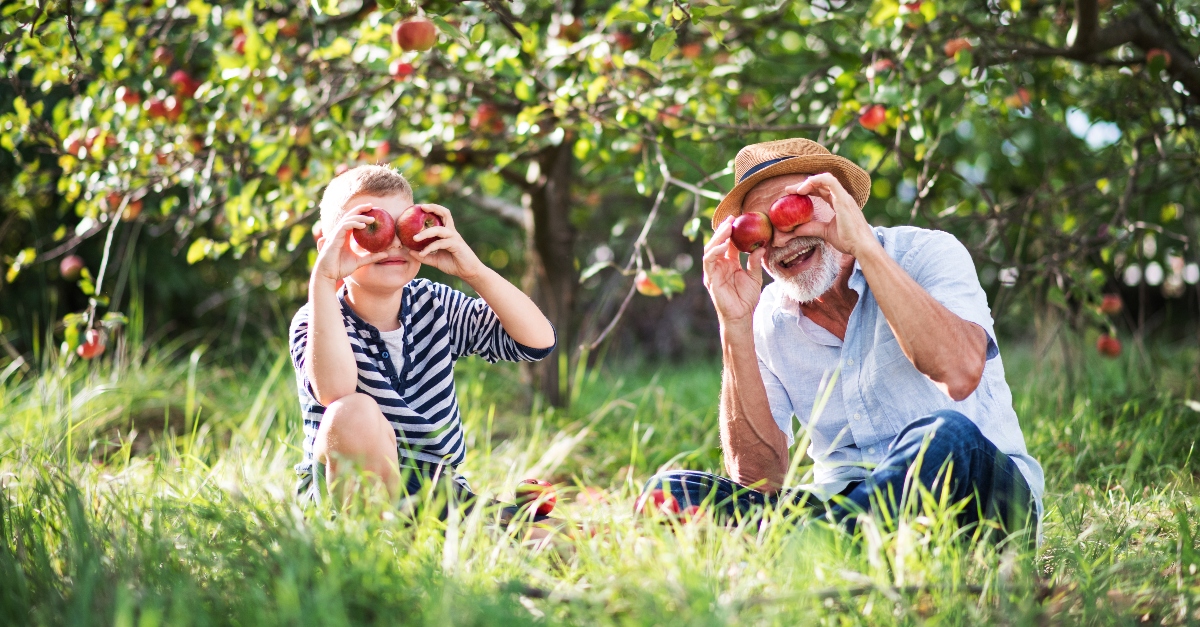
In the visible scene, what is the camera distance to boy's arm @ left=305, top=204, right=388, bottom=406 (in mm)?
2025

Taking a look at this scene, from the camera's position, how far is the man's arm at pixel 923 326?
198 cm

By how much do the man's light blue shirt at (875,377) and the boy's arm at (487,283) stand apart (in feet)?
2.14

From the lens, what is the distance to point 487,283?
2.18 meters

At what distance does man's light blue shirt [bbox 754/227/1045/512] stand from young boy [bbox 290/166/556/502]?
2.24ft

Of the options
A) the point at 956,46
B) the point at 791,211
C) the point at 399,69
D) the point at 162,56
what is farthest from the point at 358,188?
the point at 956,46

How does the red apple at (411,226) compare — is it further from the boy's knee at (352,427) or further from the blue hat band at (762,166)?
the blue hat band at (762,166)

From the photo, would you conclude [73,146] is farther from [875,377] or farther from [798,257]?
[875,377]

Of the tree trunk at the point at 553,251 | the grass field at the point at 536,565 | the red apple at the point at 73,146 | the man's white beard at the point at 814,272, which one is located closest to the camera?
the grass field at the point at 536,565

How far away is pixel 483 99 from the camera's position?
3.58 m

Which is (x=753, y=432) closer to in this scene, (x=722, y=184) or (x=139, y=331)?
(x=722, y=184)

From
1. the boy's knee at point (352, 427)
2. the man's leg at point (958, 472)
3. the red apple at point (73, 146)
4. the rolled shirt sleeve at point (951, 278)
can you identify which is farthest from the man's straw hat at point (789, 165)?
the red apple at point (73, 146)

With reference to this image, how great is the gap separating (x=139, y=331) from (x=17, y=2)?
85.8 inches

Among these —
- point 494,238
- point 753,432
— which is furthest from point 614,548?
point 494,238

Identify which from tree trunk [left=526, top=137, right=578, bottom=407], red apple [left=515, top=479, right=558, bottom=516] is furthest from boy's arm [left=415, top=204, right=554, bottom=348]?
tree trunk [left=526, top=137, right=578, bottom=407]
